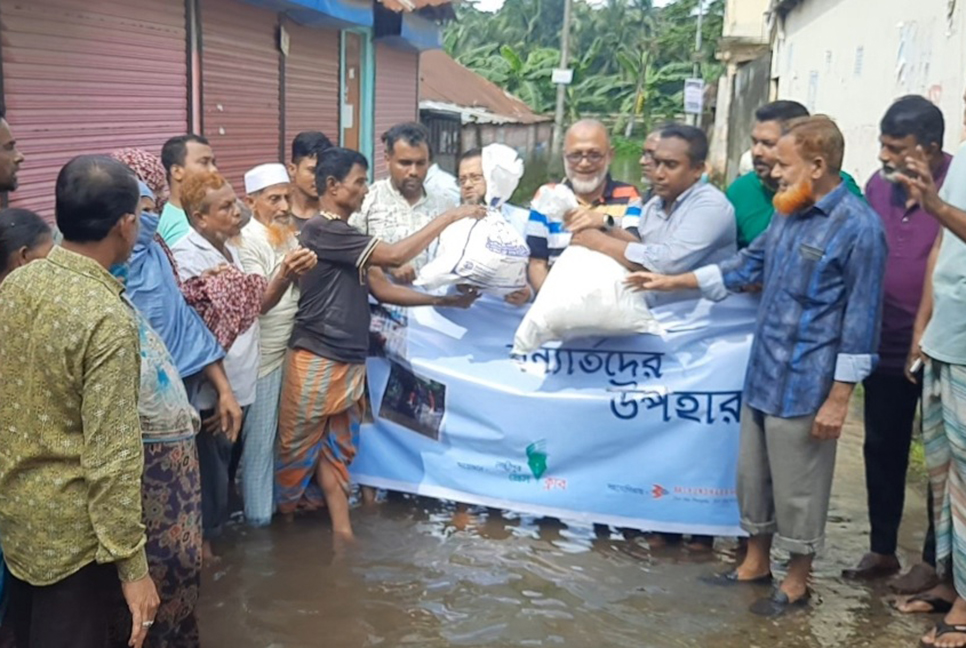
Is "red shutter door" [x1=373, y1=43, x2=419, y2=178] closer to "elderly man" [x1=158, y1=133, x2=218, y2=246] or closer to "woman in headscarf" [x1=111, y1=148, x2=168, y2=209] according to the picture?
"elderly man" [x1=158, y1=133, x2=218, y2=246]

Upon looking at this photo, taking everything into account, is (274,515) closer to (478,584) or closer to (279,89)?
(478,584)

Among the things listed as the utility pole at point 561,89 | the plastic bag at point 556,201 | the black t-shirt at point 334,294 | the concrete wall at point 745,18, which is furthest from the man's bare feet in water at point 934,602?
the utility pole at point 561,89

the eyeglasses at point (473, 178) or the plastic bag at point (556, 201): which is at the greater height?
the eyeglasses at point (473, 178)

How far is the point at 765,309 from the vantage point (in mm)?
3811

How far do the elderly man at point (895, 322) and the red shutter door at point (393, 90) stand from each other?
393 inches

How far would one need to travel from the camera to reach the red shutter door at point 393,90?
1436cm

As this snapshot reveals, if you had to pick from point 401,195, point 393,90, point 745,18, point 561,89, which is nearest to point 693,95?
point 745,18

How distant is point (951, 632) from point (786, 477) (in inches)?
30.5

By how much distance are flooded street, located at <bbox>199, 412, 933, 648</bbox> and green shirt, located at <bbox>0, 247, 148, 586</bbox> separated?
52.9 inches

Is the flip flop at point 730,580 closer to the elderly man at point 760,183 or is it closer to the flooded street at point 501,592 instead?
the flooded street at point 501,592

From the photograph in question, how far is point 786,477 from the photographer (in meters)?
3.79

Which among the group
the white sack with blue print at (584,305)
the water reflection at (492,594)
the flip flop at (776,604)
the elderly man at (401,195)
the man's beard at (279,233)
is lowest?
the water reflection at (492,594)

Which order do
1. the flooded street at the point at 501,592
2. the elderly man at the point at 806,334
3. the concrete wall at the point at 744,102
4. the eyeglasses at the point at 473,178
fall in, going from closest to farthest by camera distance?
the elderly man at the point at 806,334 < the flooded street at the point at 501,592 < the eyeglasses at the point at 473,178 < the concrete wall at the point at 744,102

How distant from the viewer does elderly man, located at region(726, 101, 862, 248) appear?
4.22 m
